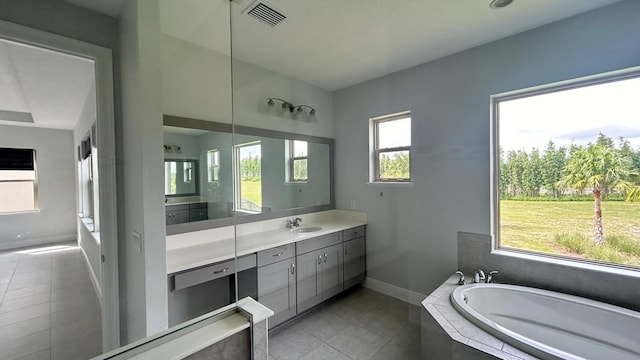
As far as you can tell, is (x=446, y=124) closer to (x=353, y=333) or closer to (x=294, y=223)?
(x=294, y=223)

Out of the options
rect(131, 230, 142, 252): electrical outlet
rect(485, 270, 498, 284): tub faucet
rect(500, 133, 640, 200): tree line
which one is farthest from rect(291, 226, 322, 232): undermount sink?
rect(500, 133, 640, 200): tree line

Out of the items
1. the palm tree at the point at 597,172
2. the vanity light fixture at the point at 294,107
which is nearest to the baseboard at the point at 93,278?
the vanity light fixture at the point at 294,107

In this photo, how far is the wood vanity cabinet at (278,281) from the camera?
221 cm

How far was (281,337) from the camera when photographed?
7.43 ft

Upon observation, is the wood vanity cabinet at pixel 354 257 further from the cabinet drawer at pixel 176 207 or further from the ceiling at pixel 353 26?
the ceiling at pixel 353 26

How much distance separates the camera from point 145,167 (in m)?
1.54

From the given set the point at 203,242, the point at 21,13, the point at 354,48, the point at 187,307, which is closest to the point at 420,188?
the point at 354,48

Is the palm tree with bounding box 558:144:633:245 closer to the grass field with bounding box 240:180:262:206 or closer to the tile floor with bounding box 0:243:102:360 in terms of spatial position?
the grass field with bounding box 240:180:262:206

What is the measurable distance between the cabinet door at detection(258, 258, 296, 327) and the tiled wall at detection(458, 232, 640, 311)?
1.72 metres

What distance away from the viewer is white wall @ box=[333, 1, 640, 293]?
1.88 metres

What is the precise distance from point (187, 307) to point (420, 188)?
2.54 metres

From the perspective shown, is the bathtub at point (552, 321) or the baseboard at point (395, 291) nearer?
the bathtub at point (552, 321)

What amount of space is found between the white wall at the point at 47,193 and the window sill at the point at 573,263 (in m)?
3.80

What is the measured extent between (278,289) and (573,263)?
251 cm
